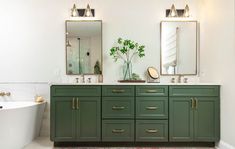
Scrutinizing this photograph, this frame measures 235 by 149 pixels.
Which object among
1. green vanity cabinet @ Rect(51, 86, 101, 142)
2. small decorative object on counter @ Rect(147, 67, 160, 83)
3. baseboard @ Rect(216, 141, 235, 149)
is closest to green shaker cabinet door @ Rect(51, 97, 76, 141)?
green vanity cabinet @ Rect(51, 86, 101, 142)

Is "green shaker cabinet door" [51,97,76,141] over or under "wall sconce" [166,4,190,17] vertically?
under

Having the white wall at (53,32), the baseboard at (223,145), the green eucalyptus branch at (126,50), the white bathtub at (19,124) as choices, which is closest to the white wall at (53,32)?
the white wall at (53,32)

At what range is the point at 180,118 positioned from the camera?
4062 mm

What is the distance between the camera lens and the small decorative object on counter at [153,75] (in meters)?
4.59

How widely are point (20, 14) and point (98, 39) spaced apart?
130 centimetres

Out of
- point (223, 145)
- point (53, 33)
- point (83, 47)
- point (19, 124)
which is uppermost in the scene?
point (53, 33)

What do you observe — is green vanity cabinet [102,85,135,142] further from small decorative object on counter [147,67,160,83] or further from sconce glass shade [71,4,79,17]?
sconce glass shade [71,4,79,17]

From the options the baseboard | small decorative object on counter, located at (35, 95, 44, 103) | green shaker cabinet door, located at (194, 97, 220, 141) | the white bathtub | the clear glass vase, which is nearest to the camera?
the white bathtub

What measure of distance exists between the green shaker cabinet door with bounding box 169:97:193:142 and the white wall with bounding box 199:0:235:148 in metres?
0.44

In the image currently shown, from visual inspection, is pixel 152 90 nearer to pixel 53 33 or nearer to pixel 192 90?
pixel 192 90

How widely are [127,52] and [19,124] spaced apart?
1.94 meters

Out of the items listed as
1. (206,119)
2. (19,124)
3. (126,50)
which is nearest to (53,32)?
(126,50)

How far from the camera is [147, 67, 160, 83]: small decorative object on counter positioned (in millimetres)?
4590

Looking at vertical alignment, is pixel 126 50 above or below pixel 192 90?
above
